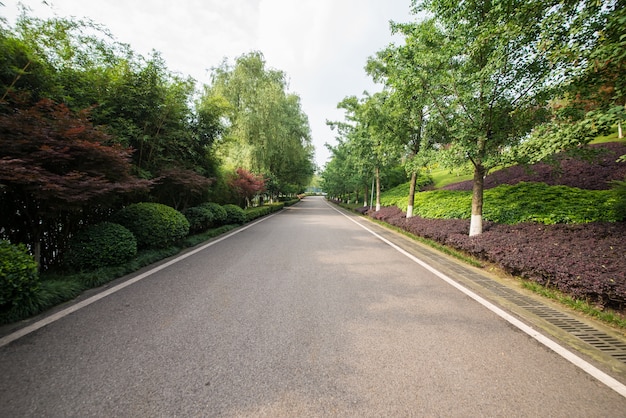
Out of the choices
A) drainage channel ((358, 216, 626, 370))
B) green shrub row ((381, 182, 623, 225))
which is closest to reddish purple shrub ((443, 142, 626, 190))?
Result: green shrub row ((381, 182, 623, 225))

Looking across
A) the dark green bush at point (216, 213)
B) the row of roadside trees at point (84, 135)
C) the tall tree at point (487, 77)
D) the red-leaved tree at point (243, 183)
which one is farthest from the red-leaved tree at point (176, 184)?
the tall tree at point (487, 77)

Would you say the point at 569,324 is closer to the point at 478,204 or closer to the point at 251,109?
the point at 478,204

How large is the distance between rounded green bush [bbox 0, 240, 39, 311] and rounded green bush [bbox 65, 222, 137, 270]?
1163mm

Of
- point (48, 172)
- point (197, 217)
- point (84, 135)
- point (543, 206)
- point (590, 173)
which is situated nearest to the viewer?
point (48, 172)

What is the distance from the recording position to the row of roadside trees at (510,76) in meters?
3.80

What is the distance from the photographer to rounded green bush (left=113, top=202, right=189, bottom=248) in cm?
515

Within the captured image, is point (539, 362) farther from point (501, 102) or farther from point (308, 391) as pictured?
point (501, 102)

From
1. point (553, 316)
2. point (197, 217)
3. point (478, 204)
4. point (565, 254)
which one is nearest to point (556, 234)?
point (565, 254)

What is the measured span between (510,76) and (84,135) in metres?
8.69

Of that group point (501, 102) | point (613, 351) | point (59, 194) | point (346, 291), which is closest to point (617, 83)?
point (501, 102)

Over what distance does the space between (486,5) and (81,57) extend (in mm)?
9871

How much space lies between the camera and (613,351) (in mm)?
2336

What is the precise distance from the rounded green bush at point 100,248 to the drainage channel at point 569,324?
21.0ft

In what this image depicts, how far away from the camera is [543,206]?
6344 millimetres
